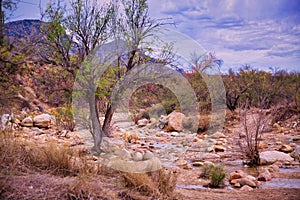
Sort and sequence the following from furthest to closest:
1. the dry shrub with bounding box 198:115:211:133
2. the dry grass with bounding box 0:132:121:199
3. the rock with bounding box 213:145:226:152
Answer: the dry shrub with bounding box 198:115:211:133
the rock with bounding box 213:145:226:152
the dry grass with bounding box 0:132:121:199

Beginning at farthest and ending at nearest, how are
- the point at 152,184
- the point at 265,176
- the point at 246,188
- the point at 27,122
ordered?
the point at 27,122
the point at 265,176
the point at 246,188
the point at 152,184

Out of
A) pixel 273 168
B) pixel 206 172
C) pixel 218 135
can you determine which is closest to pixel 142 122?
pixel 218 135

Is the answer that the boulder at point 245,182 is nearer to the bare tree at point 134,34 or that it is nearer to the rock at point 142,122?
the bare tree at point 134,34

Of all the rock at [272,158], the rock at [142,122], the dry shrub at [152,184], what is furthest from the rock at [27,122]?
the dry shrub at [152,184]

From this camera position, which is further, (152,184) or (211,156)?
(211,156)

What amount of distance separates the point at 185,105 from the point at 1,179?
42.5 feet

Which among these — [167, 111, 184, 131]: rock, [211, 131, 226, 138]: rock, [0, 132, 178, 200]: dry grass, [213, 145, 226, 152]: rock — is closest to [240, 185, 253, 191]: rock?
[0, 132, 178, 200]: dry grass

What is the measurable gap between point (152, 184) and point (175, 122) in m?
10.2

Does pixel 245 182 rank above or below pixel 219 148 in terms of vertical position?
below

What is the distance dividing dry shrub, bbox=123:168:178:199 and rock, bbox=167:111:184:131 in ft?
31.4

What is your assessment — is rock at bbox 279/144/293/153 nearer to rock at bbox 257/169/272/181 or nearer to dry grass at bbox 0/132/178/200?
rock at bbox 257/169/272/181

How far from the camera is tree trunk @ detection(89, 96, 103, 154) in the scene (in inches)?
304

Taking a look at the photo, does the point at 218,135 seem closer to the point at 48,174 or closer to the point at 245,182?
the point at 245,182

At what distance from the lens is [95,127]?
7.96 meters
